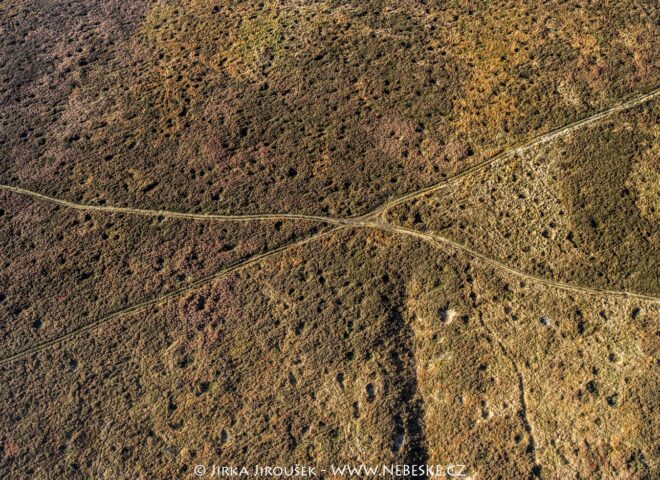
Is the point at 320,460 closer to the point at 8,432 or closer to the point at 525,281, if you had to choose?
the point at 525,281

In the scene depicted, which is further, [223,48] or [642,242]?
[223,48]

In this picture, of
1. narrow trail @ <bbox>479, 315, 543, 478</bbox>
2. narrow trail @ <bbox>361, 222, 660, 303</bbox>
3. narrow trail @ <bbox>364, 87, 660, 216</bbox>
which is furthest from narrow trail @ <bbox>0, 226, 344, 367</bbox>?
narrow trail @ <bbox>479, 315, 543, 478</bbox>

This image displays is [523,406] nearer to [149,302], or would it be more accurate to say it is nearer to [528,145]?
[528,145]

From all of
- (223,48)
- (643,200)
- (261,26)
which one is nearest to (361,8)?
(261,26)

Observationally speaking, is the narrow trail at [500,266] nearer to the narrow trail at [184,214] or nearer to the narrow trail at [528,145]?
the narrow trail at [528,145]

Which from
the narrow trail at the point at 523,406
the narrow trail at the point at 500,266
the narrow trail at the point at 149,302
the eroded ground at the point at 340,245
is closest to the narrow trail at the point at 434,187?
the eroded ground at the point at 340,245

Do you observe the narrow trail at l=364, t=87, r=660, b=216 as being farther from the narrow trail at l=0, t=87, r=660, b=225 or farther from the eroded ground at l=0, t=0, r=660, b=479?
the eroded ground at l=0, t=0, r=660, b=479
